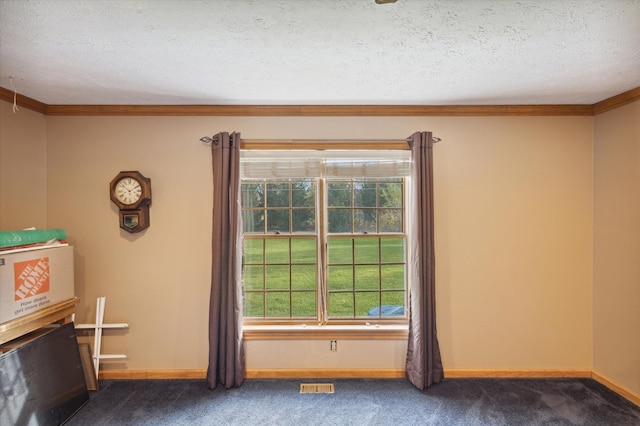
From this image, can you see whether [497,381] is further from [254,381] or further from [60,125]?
[60,125]

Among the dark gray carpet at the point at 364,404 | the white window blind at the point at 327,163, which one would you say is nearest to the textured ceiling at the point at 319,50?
the white window blind at the point at 327,163

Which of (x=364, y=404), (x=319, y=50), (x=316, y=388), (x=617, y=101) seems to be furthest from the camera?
(x=316, y=388)

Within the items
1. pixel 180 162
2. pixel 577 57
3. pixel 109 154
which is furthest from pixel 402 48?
pixel 109 154

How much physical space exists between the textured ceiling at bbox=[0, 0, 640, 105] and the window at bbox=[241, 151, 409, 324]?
A: 2.78ft

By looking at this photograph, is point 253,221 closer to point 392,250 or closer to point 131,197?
point 131,197

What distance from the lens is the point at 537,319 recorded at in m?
2.91

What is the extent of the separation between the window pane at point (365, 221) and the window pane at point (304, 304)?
76 centimetres

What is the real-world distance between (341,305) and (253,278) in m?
0.89

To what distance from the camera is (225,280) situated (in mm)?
2740

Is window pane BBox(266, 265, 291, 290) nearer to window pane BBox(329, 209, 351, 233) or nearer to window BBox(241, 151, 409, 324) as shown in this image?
window BBox(241, 151, 409, 324)

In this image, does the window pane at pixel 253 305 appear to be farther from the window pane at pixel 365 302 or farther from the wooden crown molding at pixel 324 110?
the wooden crown molding at pixel 324 110

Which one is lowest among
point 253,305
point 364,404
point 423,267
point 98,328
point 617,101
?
point 364,404

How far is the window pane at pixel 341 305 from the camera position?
305cm

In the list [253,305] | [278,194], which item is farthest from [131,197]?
[253,305]
